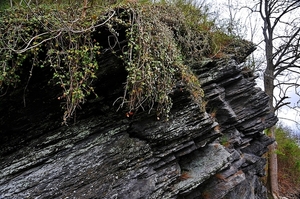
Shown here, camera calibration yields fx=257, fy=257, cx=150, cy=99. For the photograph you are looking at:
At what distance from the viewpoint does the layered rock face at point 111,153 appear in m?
3.15

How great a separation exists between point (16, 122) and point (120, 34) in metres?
1.87

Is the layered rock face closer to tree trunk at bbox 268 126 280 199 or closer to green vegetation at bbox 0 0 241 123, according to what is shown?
green vegetation at bbox 0 0 241 123

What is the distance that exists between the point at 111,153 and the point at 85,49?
54.9 inches

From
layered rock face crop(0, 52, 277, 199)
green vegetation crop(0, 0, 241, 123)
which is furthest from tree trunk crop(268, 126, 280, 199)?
green vegetation crop(0, 0, 241, 123)

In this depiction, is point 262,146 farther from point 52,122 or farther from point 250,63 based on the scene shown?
point 52,122

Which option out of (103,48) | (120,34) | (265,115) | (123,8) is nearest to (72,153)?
(103,48)

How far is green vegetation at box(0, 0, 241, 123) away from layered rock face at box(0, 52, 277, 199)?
281mm

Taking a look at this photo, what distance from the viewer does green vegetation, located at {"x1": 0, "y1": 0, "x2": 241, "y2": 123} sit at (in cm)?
304

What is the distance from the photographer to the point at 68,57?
3018mm

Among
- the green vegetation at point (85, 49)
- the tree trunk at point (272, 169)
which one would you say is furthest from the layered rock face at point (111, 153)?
the tree trunk at point (272, 169)

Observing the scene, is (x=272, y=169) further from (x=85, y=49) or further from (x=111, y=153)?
(x=85, y=49)

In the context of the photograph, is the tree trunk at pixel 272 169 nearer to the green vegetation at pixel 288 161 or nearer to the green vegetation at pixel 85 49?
the green vegetation at pixel 288 161

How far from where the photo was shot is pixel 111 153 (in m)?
3.43

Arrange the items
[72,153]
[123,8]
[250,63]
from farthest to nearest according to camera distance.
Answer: [250,63], [123,8], [72,153]
